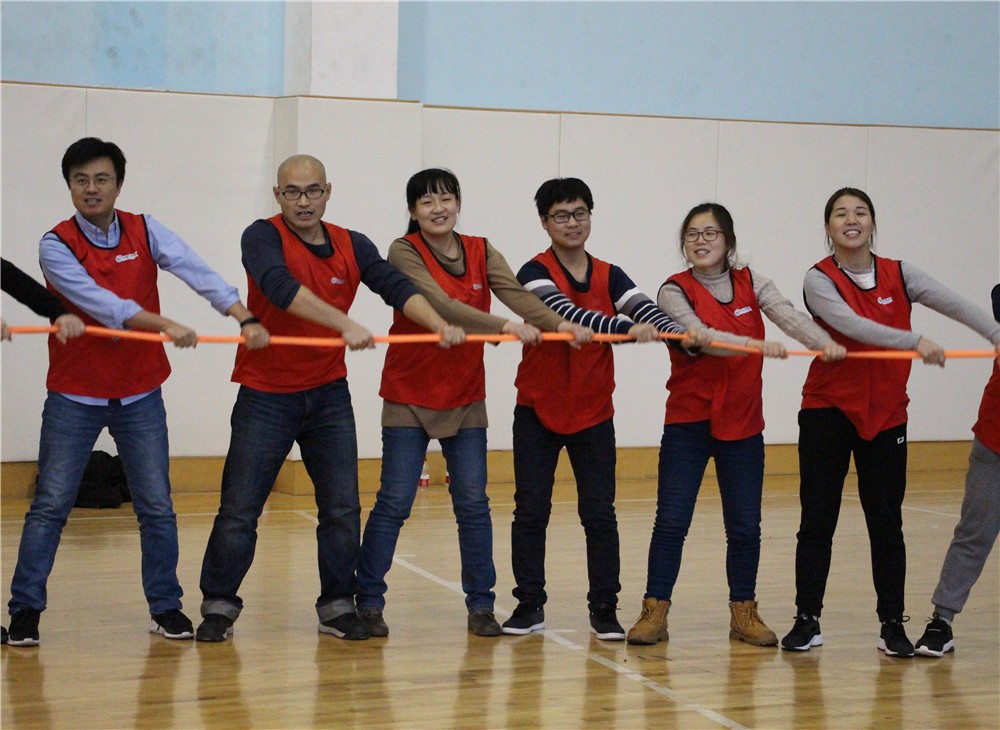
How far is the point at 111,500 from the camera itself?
7.07 meters

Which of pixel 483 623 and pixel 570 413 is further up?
pixel 570 413

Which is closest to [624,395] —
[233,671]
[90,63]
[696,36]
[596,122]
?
[596,122]

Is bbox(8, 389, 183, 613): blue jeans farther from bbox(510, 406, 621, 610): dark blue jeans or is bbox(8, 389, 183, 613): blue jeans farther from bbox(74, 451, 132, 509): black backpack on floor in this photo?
bbox(74, 451, 132, 509): black backpack on floor

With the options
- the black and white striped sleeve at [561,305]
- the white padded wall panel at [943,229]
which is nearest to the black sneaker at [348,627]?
the black and white striped sleeve at [561,305]

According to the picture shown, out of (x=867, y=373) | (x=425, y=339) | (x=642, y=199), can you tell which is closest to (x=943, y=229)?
(x=642, y=199)

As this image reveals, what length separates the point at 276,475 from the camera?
13.9 feet

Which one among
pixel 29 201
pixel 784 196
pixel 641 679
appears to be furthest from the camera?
pixel 784 196

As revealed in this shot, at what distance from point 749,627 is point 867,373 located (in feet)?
3.03

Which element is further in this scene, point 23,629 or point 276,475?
point 276,475

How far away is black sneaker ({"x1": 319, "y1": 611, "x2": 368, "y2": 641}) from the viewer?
4.25 m

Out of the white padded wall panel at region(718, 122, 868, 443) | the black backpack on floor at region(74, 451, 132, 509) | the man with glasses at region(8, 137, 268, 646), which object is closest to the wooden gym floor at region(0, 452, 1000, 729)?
the man with glasses at region(8, 137, 268, 646)

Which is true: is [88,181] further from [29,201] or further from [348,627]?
[29,201]

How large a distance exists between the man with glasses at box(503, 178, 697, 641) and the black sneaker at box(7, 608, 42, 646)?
152 centimetres

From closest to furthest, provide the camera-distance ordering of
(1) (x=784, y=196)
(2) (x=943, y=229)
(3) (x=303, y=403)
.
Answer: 1. (3) (x=303, y=403)
2. (1) (x=784, y=196)
3. (2) (x=943, y=229)
